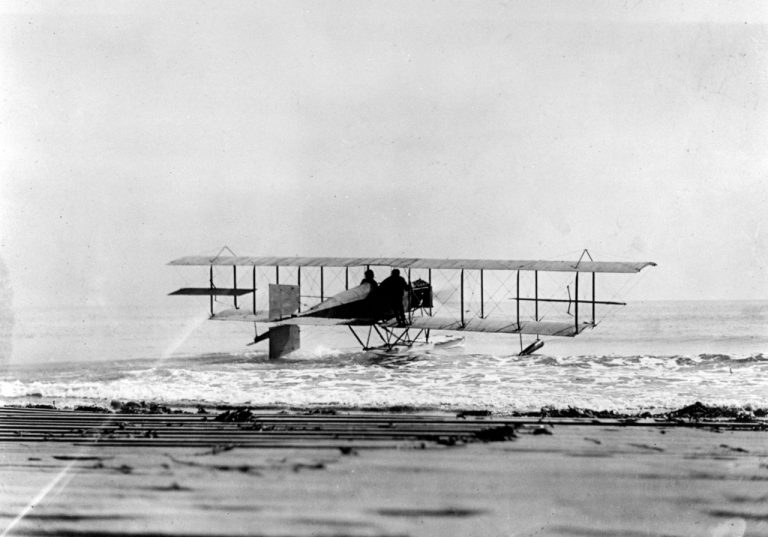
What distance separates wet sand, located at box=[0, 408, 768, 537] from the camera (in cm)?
404

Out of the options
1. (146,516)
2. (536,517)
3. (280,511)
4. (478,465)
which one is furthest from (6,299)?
(536,517)

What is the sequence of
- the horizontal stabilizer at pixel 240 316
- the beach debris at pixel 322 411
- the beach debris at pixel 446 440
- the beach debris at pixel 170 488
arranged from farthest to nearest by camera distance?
the horizontal stabilizer at pixel 240 316 < the beach debris at pixel 322 411 < the beach debris at pixel 446 440 < the beach debris at pixel 170 488

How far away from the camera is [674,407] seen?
7.60 m

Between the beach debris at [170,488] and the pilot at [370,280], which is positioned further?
the pilot at [370,280]

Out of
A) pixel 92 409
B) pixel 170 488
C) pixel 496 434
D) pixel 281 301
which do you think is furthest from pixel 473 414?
pixel 281 301

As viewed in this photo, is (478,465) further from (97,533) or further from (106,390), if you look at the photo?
(106,390)

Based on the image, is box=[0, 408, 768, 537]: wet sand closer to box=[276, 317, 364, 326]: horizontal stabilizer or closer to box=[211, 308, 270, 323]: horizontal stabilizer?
box=[276, 317, 364, 326]: horizontal stabilizer

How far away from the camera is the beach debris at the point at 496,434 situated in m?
5.64

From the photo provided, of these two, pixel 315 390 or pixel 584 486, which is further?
pixel 315 390

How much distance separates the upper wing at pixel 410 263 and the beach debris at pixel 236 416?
787 cm

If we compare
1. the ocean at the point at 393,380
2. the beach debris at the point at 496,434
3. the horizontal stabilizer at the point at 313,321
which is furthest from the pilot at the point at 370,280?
the beach debris at the point at 496,434

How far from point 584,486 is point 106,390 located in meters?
7.71

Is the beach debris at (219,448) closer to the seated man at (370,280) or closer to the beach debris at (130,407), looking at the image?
the beach debris at (130,407)

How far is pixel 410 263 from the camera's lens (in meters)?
15.1
